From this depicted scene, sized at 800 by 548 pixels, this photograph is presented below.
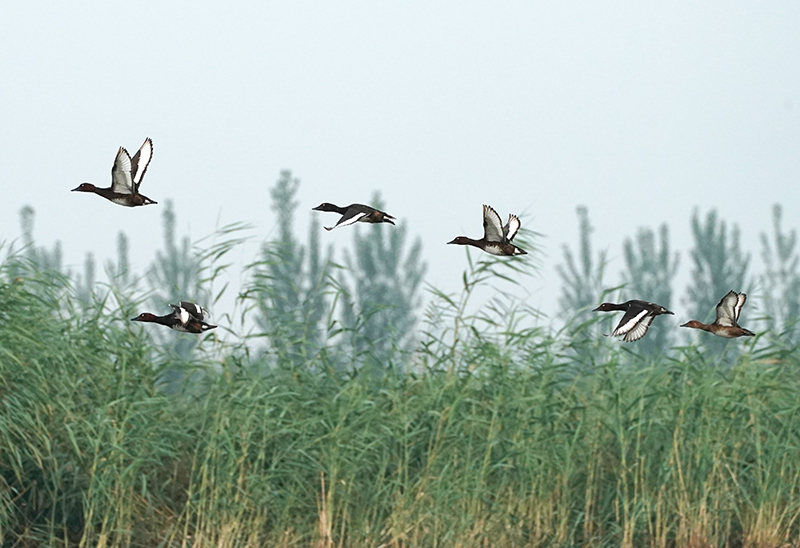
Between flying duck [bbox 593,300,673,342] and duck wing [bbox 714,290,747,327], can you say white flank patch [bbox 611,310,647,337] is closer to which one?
flying duck [bbox 593,300,673,342]

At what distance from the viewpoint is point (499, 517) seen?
6.28 m

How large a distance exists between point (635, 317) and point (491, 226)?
0.48 meters

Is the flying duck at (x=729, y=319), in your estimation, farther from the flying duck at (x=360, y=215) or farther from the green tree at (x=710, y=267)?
the green tree at (x=710, y=267)

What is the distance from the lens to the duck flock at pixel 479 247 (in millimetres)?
2572

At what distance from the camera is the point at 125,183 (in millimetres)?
2971

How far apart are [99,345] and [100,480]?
3.37 feet

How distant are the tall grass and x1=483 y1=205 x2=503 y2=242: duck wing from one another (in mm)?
3459

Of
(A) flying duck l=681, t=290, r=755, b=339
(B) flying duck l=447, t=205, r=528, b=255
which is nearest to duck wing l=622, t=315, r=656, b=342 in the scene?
(A) flying duck l=681, t=290, r=755, b=339

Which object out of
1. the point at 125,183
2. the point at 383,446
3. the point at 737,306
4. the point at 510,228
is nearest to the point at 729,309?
the point at 737,306

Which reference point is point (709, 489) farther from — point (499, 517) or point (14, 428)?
point (14, 428)

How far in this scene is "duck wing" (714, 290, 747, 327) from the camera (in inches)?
106

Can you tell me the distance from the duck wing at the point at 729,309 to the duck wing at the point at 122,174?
5.67 ft

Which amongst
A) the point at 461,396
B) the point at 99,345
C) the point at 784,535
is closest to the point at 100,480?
the point at 99,345

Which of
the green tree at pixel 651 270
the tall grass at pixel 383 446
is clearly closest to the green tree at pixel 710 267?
the green tree at pixel 651 270
